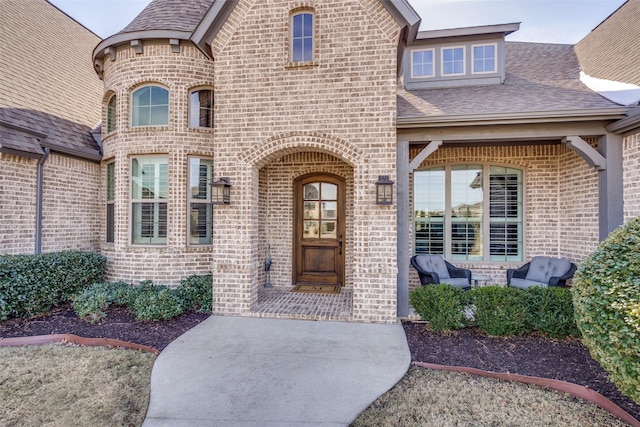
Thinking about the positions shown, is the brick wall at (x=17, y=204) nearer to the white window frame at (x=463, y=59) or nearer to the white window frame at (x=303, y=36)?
the white window frame at (x=303, y=36)

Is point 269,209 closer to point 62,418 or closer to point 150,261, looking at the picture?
point 150,261

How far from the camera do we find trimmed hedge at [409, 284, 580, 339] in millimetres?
4418

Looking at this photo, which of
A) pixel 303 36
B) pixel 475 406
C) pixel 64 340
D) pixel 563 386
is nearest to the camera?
pixel 475 406

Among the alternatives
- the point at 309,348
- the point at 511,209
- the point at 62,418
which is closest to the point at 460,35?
the point at 511,209

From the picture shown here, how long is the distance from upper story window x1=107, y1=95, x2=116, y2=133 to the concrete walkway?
17.1 feet

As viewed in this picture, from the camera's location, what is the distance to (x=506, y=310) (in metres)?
4.49

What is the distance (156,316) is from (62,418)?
7.78ft

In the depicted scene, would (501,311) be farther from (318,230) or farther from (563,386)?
(318,230)

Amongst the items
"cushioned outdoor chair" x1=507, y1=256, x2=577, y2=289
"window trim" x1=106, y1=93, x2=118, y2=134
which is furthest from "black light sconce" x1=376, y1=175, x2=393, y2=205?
"window trim" x1=106, y1=93, x2=118, y2=134

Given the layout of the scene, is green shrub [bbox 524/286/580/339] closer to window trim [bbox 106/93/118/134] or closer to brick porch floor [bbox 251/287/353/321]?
brick porch floor [bbox 251/287/353/321]

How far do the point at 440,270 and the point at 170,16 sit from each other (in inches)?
300

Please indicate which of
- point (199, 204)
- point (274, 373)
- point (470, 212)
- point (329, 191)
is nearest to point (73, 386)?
point (274, 373)

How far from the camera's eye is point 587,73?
6.74 meters

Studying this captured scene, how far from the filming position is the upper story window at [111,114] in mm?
7234
